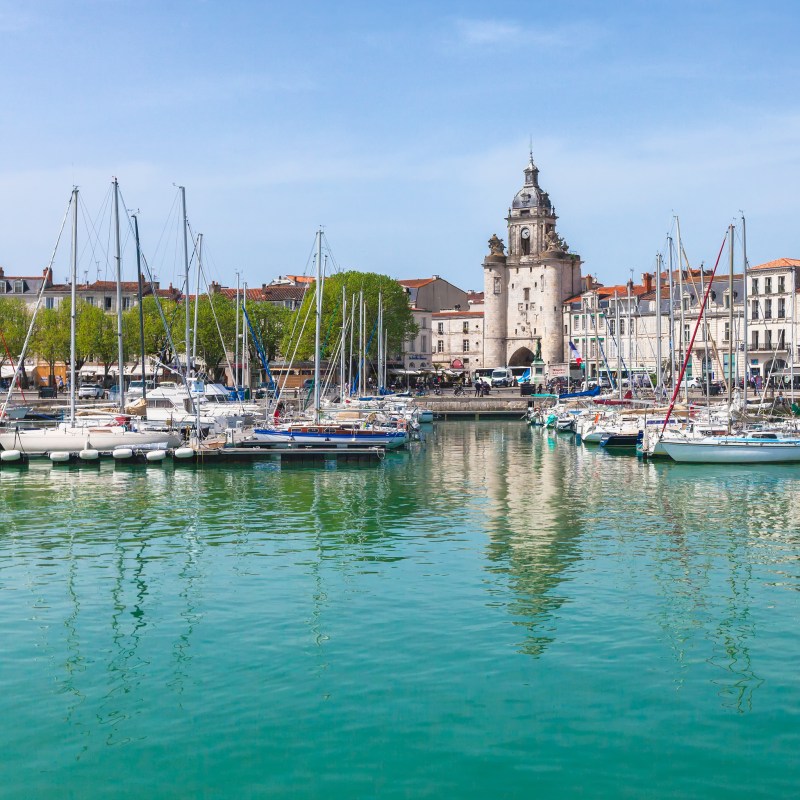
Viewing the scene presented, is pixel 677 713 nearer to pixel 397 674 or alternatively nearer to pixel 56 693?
pixel 397 674

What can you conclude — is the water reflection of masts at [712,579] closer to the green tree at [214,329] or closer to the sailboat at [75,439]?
the sailboat at [75,439]

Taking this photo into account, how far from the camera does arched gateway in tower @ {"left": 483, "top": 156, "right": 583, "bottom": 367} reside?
12381 centimetres

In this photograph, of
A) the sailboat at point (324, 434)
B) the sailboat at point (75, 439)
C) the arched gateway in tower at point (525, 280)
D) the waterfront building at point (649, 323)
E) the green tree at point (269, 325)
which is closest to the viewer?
the sailboat at point (75, 439)

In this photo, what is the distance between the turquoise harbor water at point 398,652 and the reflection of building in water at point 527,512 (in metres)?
0.15

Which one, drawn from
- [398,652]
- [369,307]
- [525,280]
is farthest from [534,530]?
[525,280]

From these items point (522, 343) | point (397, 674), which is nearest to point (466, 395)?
point (522, 343)

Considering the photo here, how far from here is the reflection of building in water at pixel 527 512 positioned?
66.3 ft

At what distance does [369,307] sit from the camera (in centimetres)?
9788

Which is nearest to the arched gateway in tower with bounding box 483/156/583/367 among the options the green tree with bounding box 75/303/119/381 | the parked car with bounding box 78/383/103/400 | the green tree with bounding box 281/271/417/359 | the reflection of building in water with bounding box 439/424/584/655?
the green tree with bounding box 281/271/417/359

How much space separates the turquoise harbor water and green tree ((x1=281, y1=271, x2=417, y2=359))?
6179 cm

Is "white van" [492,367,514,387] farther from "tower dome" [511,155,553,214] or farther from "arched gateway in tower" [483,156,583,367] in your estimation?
"tower dome" [511,155,553,214]

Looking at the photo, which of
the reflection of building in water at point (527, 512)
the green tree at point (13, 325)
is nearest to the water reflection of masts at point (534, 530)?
the reflection of building in water at point (527, 512)

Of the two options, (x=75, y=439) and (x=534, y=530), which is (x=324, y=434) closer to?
(x=75, y=439)

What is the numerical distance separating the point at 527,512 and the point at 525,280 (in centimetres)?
9599
